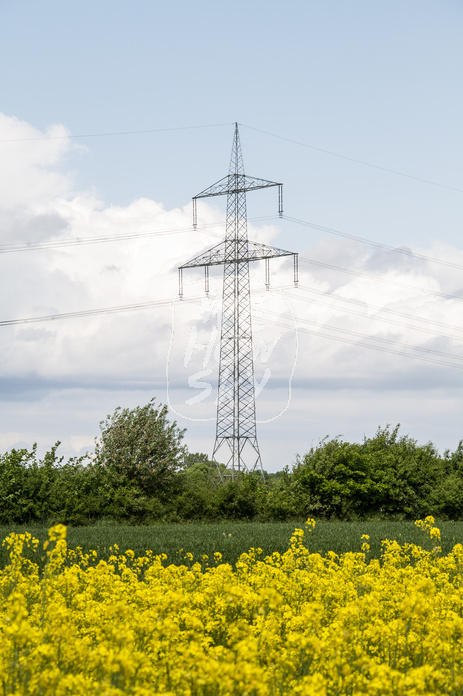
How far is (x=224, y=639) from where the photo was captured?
7227 mm

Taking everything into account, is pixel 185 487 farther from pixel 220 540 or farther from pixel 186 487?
pixel 220 540

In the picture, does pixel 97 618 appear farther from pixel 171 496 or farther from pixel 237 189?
pixel 237 189

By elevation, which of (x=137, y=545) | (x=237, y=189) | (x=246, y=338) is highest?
(x=237, y=189)

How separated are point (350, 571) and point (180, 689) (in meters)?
6.82

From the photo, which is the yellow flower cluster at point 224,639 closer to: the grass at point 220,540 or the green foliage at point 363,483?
the grass at point 220,540

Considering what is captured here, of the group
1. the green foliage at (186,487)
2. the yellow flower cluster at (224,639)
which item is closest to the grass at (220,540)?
the green foliage at (186,487)

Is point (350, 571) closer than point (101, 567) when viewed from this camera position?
No

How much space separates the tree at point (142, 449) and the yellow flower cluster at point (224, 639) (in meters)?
23.0

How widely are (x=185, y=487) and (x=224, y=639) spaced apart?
1055 inches

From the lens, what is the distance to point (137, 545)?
1909cm

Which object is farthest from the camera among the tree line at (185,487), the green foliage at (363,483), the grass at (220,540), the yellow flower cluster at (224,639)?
the green foliage at (363,483)

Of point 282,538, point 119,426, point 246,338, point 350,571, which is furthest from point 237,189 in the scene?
point 350,571

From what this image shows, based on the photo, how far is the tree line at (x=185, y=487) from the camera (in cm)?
2909

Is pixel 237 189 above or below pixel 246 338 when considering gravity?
above
